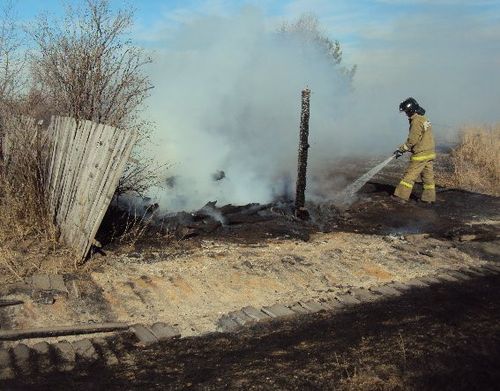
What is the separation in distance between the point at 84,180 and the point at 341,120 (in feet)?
61.7

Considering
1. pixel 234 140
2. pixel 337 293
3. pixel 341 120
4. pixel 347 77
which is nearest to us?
pixel 337 293

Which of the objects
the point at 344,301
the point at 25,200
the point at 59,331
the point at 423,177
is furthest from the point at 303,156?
the point at 59,331

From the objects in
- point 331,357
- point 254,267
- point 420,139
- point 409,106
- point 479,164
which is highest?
point 409,106

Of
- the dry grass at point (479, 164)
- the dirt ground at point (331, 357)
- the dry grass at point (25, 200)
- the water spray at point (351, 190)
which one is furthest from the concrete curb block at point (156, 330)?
the dry grass at point (479, 164)

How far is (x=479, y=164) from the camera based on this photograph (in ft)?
42.2

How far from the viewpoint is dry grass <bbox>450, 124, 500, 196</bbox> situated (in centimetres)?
1120

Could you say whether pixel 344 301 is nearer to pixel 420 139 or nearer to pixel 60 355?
pixel 60 355

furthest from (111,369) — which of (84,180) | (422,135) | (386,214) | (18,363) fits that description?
(422,135)

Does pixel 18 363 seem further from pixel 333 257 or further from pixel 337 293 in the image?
pixel 333 257

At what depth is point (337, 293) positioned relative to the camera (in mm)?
4824

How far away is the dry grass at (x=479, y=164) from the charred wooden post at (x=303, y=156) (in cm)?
504

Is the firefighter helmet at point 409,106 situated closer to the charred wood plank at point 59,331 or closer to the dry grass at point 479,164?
the dry grass at point 479,164

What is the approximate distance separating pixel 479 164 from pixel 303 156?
295 inches

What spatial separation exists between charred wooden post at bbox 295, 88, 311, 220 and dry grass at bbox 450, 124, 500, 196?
198 inches
